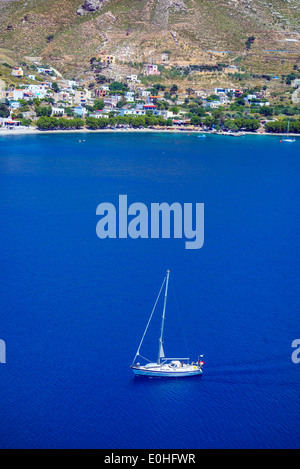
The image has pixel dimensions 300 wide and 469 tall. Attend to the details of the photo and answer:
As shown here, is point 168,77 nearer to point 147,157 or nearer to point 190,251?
point 147,157

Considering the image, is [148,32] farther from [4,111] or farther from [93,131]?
[4,111]

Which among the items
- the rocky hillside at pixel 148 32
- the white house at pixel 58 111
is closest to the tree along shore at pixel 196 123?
the white house at pixel 58 111

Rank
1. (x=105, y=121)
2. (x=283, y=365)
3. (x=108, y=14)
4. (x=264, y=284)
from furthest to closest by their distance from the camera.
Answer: (x=108, y=14) → (x=105, y=121) → (x=264, y=284) → (x=283, y=365)

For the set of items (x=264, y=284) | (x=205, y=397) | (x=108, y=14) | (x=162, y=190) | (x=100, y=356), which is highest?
(x=108, y=14)

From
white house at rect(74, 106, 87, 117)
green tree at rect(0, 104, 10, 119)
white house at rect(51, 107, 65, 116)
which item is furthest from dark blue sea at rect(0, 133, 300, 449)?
white house at rect(74, 106, 87, 117)

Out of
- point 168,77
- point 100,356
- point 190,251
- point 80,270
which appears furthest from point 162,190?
point 168,77

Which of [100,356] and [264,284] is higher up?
[264,284]

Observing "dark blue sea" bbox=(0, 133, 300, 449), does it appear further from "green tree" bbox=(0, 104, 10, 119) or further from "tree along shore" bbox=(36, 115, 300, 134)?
"tree along shore" bbox=(36, 115, 300, 134)

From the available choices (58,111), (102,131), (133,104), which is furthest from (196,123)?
(58,111)
